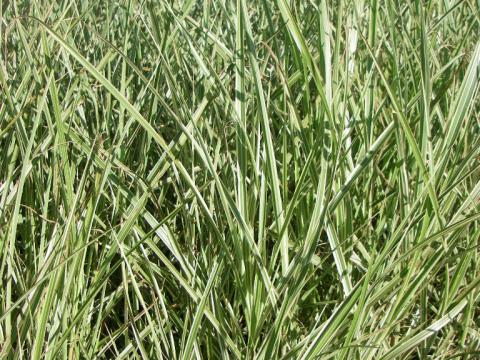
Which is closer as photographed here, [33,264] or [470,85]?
[470,85]

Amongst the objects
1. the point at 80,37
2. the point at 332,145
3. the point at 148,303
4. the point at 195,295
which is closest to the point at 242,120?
the point at 332,145

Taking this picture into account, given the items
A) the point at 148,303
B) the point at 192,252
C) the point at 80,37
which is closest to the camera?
the point at 192,252

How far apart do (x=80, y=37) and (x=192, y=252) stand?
80 cm

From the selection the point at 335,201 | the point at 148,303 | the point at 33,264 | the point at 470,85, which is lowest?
the point at 148,303

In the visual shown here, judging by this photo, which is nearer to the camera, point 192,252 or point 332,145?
point 332,145

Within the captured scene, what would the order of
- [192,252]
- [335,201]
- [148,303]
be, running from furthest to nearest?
[148,303]
[192,252]
[335,201]

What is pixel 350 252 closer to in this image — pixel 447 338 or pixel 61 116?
pixel 447 338

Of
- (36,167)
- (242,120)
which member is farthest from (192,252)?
(36,167)

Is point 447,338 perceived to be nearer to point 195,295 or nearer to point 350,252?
point 350,252

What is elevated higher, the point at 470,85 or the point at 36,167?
the point at 470,85

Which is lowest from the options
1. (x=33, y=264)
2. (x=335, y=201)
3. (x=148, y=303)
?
(x=148, y=303)

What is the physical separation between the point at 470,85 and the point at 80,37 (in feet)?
3.26

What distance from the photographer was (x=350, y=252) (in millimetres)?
1152

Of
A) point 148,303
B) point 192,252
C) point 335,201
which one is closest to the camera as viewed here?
point 335,201
